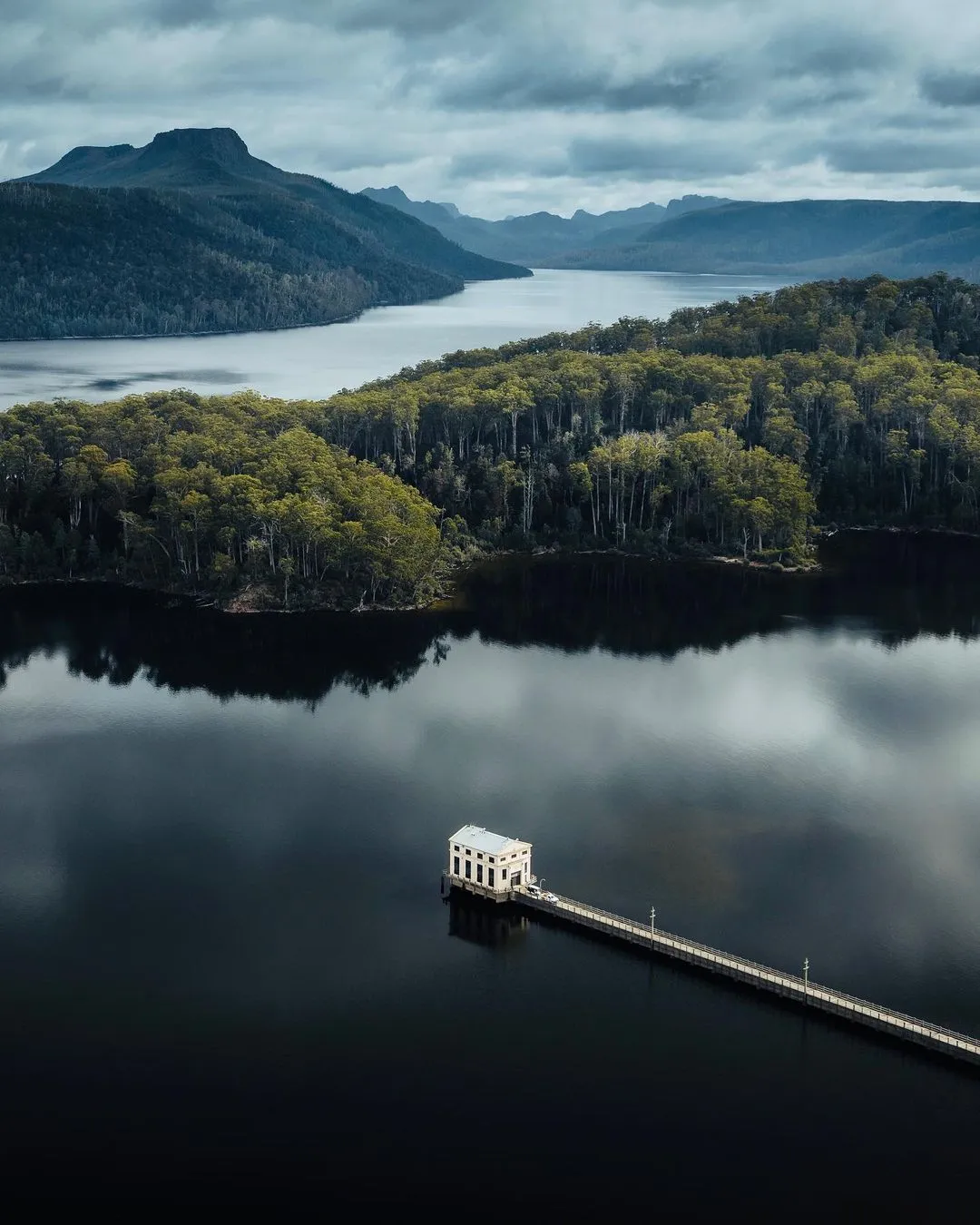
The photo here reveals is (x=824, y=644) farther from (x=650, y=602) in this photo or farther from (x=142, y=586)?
(x=142, y=586)

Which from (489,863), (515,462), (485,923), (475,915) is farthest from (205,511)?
(485,923)

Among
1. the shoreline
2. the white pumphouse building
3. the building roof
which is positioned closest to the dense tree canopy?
the shoreline

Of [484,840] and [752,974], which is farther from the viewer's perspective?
[484,840]

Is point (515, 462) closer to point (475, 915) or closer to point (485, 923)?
point (475, 915)

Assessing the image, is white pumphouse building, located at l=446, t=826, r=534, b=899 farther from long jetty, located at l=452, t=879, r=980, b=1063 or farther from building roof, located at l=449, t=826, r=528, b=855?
long jetty, located at l=452, t=879, r=980, b=1063

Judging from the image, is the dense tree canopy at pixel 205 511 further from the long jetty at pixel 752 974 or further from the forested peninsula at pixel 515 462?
the long jetty at pixel 752 974
